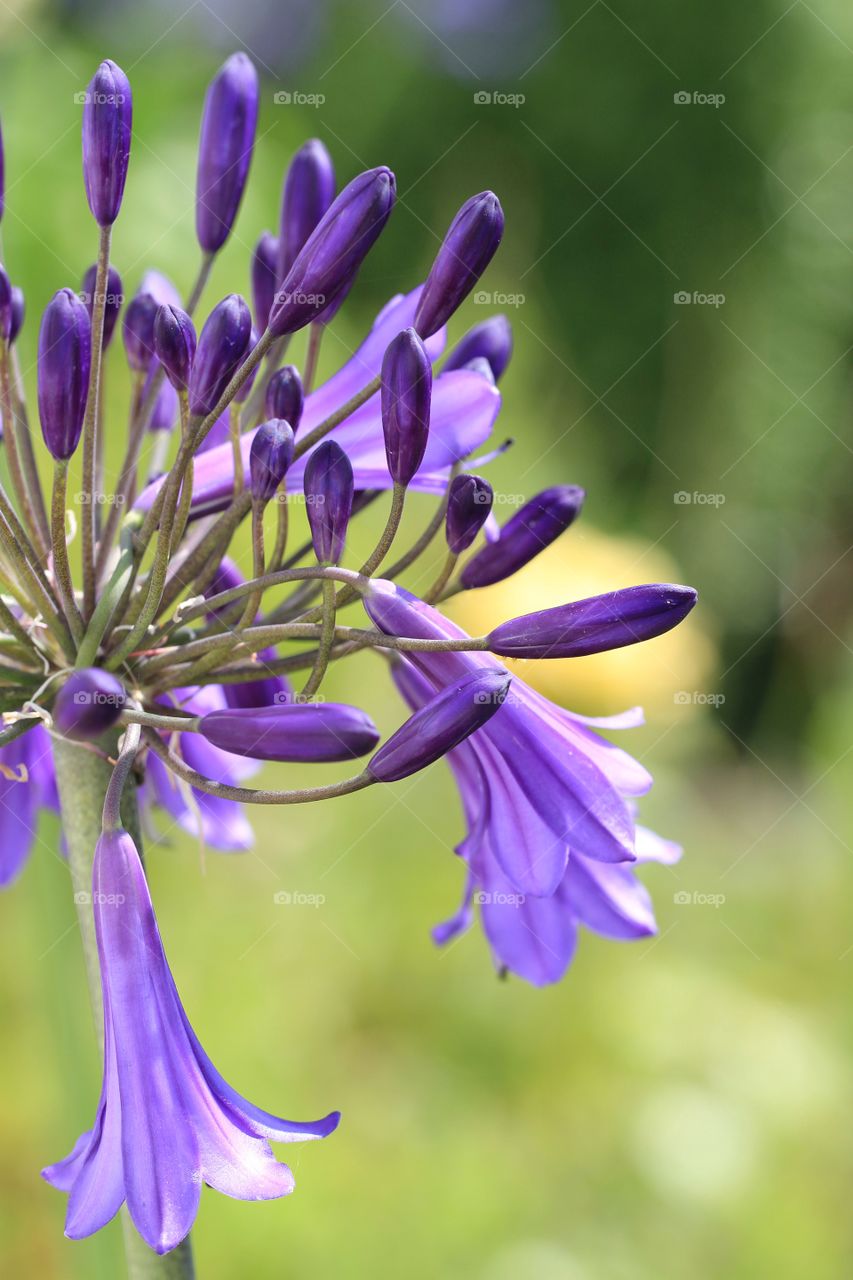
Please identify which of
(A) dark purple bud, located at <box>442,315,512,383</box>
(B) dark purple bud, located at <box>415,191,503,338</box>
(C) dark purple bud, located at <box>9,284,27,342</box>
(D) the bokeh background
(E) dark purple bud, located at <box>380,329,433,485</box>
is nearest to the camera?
(E) dark purple bud, located at <box>380,329,433,485</box>

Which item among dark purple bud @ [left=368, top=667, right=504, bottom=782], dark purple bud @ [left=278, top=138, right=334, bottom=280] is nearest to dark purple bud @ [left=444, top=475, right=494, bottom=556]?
dark purple bud @ [left=368, top=667, right=504, bottom=782]

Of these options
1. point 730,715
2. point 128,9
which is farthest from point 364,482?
point 730,715

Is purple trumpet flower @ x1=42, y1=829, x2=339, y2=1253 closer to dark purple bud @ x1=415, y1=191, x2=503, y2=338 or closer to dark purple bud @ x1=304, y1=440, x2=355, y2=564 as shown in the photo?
dark purple bud @ x1=304, y1=440, x2=355, y2=564

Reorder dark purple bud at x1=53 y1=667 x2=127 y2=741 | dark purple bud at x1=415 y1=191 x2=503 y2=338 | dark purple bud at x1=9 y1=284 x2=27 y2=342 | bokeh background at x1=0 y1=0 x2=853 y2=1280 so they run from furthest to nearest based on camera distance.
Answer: bokeh background at x1=0 y1=0 x2=853 y2=1280
dark purple bud at x1=9 y1=284 x2=27 y2=342
dark purple bud at x1=415 y1=191 x2=503 y2=338
dark purple bud at x1=53 y1=667 x2=127 y2=741

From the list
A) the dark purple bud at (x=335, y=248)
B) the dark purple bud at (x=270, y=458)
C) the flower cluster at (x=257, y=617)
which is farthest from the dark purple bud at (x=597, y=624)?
the dark purple bud at (x=335, y=248)

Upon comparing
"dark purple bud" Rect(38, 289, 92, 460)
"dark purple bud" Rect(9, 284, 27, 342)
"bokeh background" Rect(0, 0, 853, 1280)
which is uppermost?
"dark purple bud" Rect(9, 284, 27, 342)

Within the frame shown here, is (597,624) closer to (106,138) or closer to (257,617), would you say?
(257,617)
